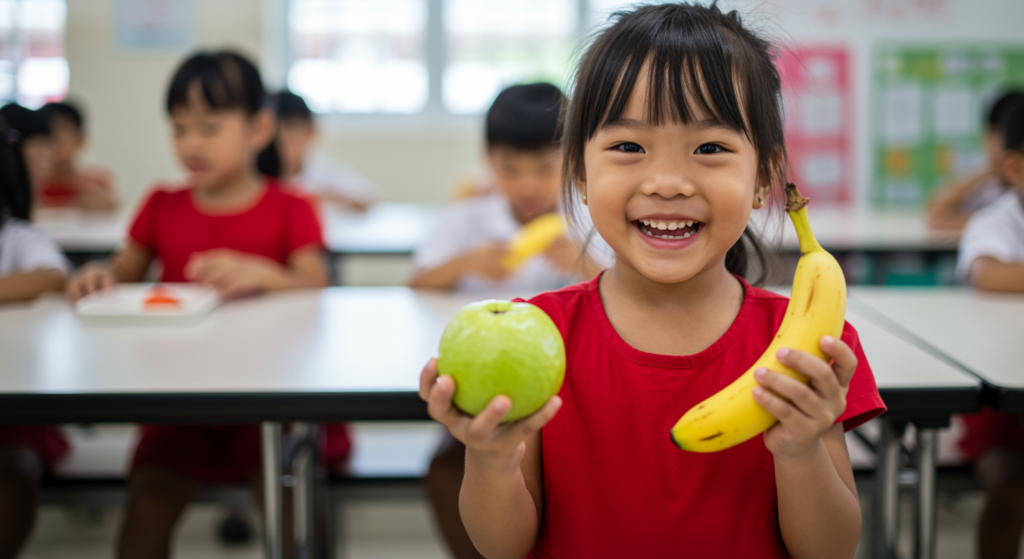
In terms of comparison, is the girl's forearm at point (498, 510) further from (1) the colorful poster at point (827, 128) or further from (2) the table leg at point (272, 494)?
(1) the colorful poster at point (827, 128)

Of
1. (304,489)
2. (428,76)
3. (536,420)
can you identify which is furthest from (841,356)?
(428,76)

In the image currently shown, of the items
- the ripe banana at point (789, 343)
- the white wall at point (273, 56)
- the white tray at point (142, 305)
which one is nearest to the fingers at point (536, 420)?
the ripe banana at point (789, 343)

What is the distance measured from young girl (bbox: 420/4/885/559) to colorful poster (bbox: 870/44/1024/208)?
439 cm

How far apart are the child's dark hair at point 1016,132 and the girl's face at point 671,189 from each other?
5.05 ft

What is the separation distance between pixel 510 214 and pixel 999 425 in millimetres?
1258

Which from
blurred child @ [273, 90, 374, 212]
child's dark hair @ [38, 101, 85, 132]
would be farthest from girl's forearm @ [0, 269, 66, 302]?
child's dark hair @ [38, 101, 85, 132]

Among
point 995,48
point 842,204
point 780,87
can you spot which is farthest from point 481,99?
point 780,87

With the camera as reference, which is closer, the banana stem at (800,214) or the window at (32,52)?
the banana stem at (800,214)

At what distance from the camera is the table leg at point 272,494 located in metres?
1.22

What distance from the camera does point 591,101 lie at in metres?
0.87

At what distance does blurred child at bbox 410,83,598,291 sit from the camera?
1818 mm

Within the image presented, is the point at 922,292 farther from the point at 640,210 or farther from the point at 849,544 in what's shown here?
the point at 640,210

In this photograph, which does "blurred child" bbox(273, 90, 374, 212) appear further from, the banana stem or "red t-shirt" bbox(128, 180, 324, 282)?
the banana stem

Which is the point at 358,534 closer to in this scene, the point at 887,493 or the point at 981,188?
the point at 887,493
